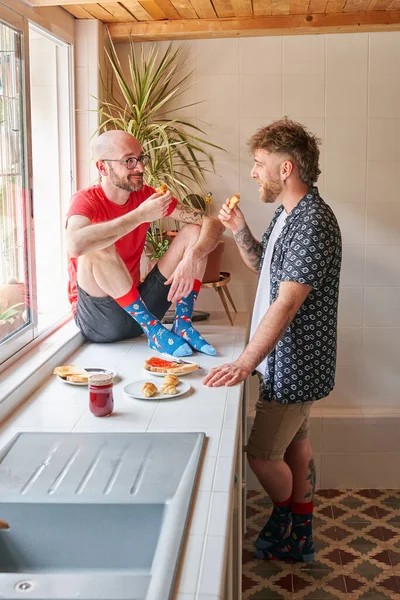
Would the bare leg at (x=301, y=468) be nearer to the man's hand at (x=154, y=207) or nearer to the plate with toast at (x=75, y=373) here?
the plate with toast at (x=75, y=373)

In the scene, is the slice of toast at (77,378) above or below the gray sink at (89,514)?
above

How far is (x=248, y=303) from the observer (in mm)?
4078

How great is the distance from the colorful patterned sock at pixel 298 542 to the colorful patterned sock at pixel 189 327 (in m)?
0.72

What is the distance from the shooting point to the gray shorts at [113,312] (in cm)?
319

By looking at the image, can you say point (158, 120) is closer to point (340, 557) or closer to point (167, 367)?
point (167, 367)

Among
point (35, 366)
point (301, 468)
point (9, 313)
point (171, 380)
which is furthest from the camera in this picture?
point (301, 468)

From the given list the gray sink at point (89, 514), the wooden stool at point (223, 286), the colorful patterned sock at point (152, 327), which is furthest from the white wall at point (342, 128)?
the gray sink at point (89, 514)

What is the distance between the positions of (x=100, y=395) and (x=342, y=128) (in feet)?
7.18

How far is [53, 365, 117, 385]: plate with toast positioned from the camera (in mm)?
2652

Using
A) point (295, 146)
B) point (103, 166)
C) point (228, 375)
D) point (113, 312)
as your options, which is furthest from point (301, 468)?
point (103, 166)

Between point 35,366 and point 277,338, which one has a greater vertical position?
point 277,338

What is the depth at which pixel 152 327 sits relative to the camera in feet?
10.3

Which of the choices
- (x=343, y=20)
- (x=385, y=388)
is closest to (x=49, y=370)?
(x=385, y=388)

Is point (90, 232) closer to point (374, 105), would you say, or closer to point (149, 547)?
point (149, 547)
